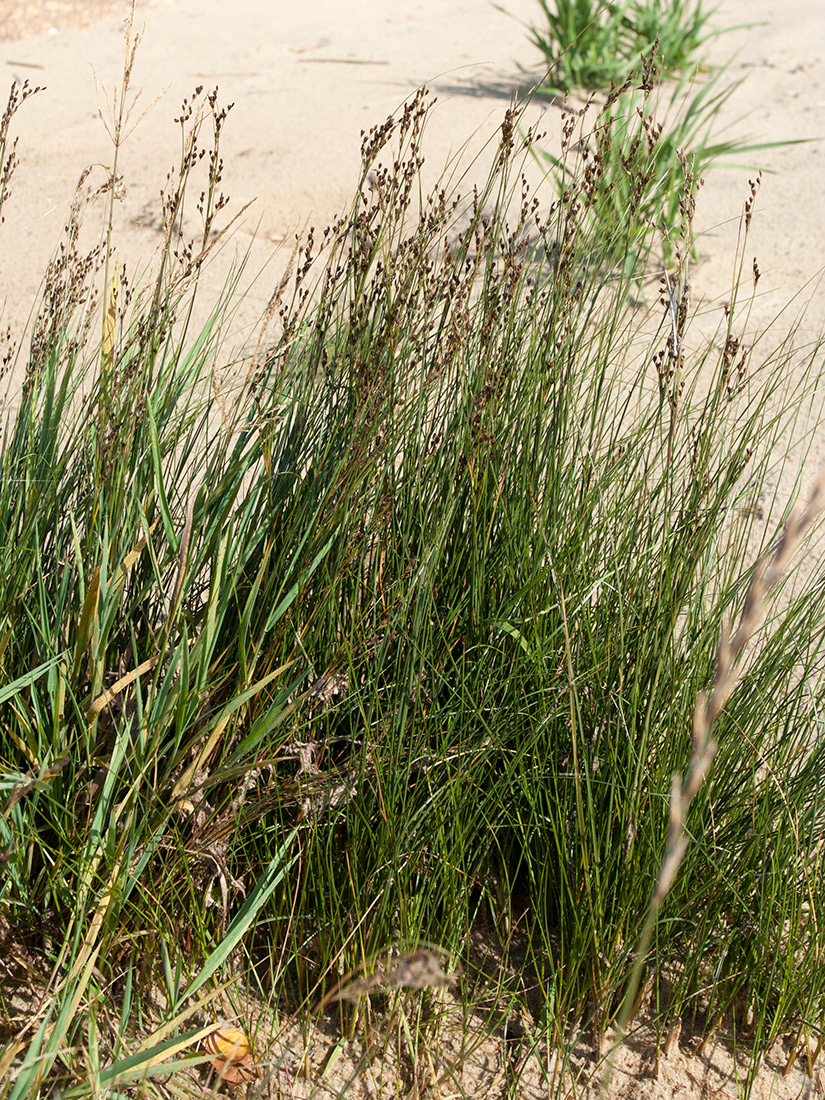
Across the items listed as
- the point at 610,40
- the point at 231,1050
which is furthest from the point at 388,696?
the point at 610,40

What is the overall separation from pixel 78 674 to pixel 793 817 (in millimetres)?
1136

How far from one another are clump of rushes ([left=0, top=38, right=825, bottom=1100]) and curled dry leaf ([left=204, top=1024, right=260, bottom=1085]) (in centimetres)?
3

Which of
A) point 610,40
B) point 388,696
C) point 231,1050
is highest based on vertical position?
point 610,40

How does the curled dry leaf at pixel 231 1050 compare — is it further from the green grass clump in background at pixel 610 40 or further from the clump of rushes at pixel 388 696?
the green grass clump in background at pixel 610 40

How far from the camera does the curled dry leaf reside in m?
1.48

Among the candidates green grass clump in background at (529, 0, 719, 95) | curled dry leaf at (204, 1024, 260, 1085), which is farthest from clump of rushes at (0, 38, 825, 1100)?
green grass clump in background at (529, 0, 719, 95)

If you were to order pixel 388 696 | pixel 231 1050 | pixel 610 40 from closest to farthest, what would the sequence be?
pixel 231 1050
pixel 388 696
pixel 610 40

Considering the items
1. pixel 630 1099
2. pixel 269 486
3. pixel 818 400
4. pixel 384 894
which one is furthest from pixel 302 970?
pixel 818 400

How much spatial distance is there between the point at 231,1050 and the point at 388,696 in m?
0.57

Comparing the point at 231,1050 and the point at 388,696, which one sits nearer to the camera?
the point at 231,1050

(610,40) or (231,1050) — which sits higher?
(610,40)

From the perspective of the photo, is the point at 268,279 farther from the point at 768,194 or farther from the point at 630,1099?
the point at 630,1099

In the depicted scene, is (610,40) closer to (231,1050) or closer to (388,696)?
(388,696)

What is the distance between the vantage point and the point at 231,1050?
147 centimetres
